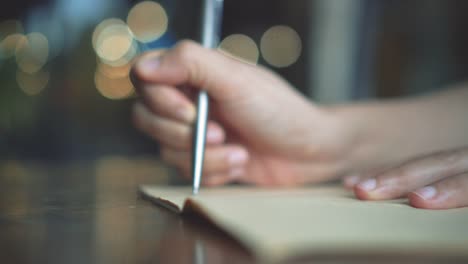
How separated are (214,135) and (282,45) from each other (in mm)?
2134

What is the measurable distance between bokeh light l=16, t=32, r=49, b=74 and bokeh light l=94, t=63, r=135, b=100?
202 millimetres

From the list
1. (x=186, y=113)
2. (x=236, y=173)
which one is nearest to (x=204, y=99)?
(x=186, y=113)

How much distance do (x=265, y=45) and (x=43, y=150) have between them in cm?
115

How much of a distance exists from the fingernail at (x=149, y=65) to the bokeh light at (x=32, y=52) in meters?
1.47

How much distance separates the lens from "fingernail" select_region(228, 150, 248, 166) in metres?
0.80

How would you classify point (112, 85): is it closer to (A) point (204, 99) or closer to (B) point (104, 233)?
(A) point (204, 99)

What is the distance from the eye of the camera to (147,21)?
2490mm

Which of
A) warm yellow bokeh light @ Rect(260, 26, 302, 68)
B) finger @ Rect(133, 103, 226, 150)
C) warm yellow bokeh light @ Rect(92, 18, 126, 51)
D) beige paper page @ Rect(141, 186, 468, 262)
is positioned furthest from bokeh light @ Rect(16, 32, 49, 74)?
beige paper page @ Rect(141, 186, 468, 262)

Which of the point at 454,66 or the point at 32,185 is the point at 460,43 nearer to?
the point at 454,66

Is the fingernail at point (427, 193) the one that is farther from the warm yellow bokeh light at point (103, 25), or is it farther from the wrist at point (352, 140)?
the warm yellow bokeh light at point (103, 25)

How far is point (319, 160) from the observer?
905mm

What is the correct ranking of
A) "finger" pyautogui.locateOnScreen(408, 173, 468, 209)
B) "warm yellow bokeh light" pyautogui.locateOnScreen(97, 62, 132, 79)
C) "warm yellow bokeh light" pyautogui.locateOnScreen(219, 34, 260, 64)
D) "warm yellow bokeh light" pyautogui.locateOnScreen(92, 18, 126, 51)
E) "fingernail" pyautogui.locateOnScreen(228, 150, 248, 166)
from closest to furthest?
"finger" pyautogui.locateOnScreen(408, 173, 468, 209) → "fingernail" pyautogui.locateOnScreen(228, 150, 248, 166) → "warm yellow bokeh light" pyautogui.locateOnScreen(97, 62, 132, 79) → "warm yellow bokeh light" pyautogui.locateOnScreen(92, 18, 126, 51) → "warm yellow bokeh light" pyautogui.locateOnScreen(219, 34, 260, 64)

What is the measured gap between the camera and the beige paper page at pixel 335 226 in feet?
1.06

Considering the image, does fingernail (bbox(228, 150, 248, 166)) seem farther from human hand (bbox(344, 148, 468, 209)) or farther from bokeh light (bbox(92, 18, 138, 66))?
bokeh light (bbox(92, 18, 138, 66))
